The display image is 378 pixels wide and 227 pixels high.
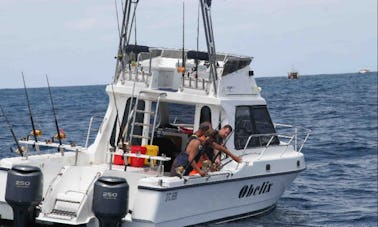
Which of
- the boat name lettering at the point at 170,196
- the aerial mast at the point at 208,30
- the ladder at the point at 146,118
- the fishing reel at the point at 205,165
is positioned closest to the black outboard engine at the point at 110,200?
the boat name lettering at the point at 170,196

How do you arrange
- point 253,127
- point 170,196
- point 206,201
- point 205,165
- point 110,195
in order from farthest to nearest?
point 253,127, point 206,201, point 205,165, point 170,196, point 110,195

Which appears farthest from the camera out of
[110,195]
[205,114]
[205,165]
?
[205,114]

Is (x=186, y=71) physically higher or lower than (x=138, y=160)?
higher

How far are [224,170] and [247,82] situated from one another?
203 cm

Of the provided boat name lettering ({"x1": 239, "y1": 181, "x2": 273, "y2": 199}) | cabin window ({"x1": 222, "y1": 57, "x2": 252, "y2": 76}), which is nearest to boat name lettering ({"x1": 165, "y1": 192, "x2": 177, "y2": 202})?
boat name lettering ({"x1": 239, "y1": 181, "x2": 273, "y2": 199})

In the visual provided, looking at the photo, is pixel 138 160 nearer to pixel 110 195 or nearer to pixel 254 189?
pixel 254 189

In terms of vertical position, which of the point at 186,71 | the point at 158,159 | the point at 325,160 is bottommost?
the point at 325,160

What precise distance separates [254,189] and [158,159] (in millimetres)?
2859

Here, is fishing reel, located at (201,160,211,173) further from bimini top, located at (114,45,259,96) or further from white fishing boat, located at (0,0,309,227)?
bimini top, located at (114,45,259,96)

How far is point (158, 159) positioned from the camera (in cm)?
1209

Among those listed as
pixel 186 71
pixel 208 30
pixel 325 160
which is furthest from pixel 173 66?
pixel 325 160

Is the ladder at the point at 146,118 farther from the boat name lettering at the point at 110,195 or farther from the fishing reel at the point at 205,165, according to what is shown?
the boat name lettering at the point at 110,195

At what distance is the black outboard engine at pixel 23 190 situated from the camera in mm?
11461

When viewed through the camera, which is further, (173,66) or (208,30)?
(173,66)
